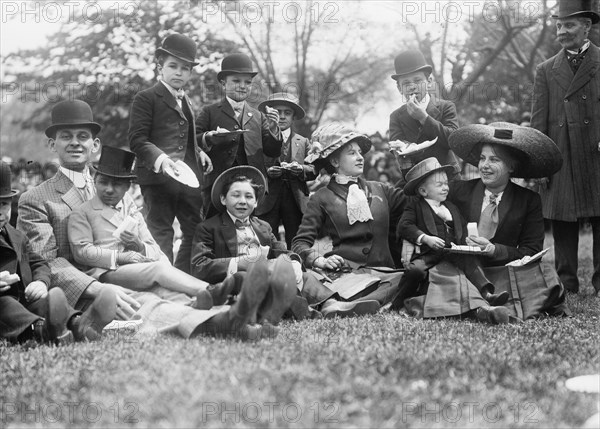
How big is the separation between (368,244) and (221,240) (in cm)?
142

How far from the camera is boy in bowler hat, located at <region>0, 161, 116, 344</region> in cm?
506

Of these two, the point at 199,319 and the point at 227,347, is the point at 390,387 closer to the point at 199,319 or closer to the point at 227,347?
the point at 227,347

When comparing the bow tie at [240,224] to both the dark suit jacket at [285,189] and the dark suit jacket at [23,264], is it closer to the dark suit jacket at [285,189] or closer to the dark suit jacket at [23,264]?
the dark suit jacket at [285,189]

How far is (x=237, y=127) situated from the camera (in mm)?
7711

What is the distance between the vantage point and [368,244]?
23.8 feet

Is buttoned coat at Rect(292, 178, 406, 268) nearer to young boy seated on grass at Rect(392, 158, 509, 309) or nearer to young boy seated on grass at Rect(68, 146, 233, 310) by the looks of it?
young boy seated on grass at Rect(392, 158, 509, 309)

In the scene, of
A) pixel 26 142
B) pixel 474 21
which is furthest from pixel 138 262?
pixel 26 142

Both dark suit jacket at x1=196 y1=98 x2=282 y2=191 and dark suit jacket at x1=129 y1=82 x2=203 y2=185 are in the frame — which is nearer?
dark suit jacket at x1=129 y1=82 x2=203 y2=185

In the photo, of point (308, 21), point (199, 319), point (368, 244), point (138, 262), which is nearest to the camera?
point (199, 319)

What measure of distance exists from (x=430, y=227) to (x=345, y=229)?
81 cm

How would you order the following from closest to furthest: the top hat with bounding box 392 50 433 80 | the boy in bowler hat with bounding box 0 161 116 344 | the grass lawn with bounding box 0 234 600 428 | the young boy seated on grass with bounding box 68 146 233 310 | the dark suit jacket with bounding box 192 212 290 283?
the grass lawn with bounding box 0 234 600 428
the boy in bowler hat with bounding box 0 161 116 344
the young boy seated on grass with bounding box 68 146 233 310
the dark suit jacket with bounding box 192 212 290 283
the top hat with bounding box 392 50 433 80

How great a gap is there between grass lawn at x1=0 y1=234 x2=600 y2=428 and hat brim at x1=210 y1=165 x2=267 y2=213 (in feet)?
5.81

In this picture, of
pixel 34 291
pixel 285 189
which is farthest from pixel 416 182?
pixel 34 291

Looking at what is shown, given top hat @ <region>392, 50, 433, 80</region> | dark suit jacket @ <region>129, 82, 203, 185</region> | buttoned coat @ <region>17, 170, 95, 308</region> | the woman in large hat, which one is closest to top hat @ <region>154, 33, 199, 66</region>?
dark suit jacket @ <region>129, 82, 203, 185</region>
